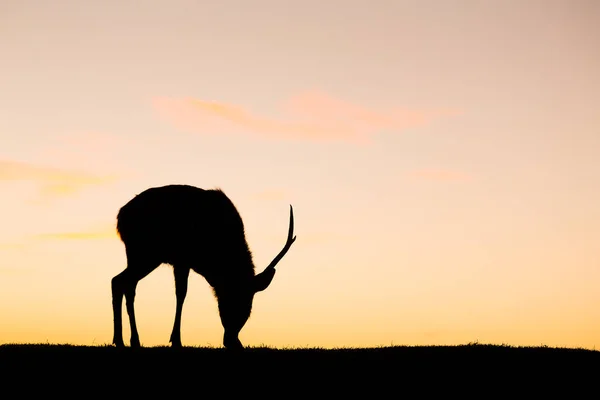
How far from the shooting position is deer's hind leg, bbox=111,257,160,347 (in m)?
18.6

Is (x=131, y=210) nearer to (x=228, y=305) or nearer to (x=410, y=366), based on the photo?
(x=228, y=305)

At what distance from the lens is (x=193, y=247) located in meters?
20.1

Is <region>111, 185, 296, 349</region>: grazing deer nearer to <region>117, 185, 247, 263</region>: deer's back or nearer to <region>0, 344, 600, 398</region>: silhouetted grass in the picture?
<region>117, 185, 247, 263</region>: deer's back

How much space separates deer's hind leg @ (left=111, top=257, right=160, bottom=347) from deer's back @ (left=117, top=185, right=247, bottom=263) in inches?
14.4

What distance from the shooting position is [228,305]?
19.8m

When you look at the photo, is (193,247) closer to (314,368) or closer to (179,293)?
(179,293)

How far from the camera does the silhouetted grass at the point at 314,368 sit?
46.9ft

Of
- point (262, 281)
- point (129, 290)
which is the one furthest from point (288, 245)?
point (129, 290)

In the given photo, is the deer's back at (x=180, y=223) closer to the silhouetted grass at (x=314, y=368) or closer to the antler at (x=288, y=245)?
the antler at (x=288, y=245)

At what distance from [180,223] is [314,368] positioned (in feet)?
19.8

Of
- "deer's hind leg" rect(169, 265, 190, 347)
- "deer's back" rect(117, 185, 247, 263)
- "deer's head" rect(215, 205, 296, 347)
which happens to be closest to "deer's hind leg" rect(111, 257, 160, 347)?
"deer's back" rect(117, 185, 247, 263)

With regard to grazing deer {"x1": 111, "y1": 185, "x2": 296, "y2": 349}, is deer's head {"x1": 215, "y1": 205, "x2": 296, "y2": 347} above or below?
below

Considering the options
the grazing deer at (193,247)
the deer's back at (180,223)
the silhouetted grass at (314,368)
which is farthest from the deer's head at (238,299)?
the silhouetted grass at (314,368)

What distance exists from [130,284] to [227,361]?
462cm
